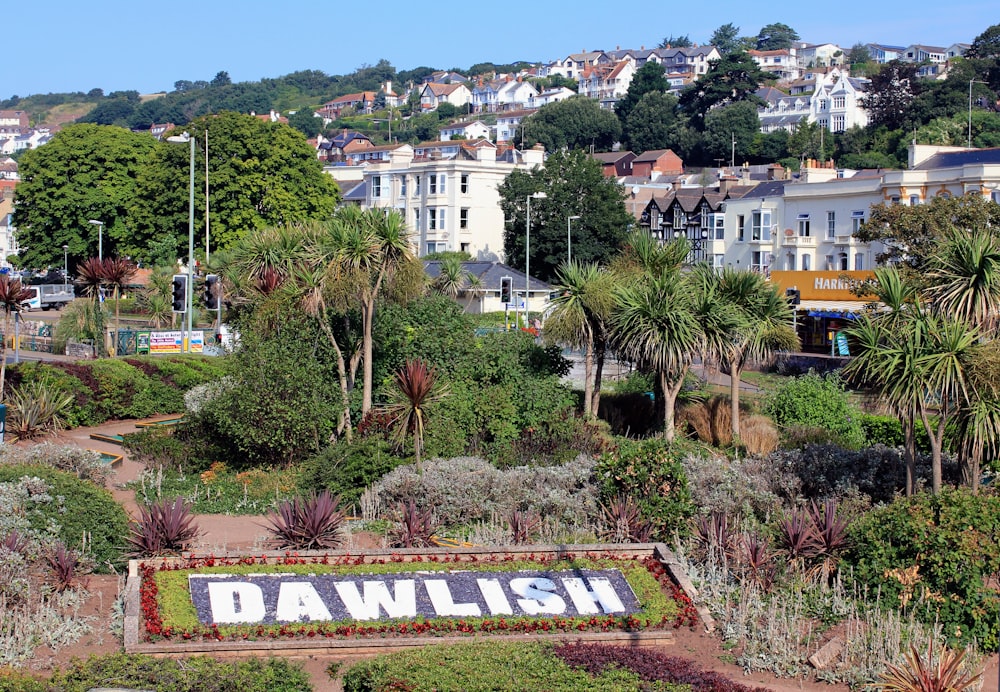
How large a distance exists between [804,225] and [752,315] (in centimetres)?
3642

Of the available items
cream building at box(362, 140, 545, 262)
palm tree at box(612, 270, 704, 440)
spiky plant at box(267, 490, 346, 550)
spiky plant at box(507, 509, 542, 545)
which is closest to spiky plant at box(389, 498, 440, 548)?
spiky plant at box(267, 490, 346, 550)

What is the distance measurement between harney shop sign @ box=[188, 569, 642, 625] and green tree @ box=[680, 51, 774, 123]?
12798cm

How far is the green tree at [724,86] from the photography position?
13925cm

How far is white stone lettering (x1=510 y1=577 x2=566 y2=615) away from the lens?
1577cm

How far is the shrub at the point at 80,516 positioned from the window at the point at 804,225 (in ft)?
164

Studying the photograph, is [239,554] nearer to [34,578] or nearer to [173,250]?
[34,578]

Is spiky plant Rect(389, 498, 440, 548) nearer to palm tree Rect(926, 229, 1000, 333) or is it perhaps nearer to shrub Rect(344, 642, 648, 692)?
shrub Rect(344, 642, 648, 692)

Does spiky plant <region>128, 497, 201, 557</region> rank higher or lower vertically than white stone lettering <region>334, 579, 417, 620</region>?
higher

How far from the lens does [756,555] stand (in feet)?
54.8

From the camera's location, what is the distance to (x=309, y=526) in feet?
57.9

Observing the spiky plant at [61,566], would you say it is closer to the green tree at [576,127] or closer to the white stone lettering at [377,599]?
the white stone lettering at [377,599]

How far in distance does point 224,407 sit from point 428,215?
175 ft

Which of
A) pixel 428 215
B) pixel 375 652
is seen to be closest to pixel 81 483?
pixel 375 652

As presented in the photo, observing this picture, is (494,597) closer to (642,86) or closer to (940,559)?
(940,559)
